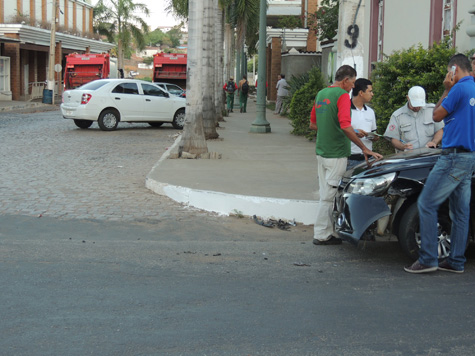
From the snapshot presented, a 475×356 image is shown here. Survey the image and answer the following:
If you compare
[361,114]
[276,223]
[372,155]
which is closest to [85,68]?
[276,223]

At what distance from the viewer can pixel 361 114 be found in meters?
7.64

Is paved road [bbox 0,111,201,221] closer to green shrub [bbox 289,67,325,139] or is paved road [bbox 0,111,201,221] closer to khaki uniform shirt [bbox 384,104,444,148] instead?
khaki uniform shirt [bbox 384,104,444,148]

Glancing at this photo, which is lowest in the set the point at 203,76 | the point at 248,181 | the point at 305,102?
the point at 248,181

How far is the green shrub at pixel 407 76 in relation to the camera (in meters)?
10.4

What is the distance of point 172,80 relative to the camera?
1458 inches

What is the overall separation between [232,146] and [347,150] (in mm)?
9319

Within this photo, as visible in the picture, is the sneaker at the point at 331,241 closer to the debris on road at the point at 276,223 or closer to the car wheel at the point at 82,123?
the debris on road at the point at 276,223

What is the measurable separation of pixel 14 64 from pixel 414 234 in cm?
4187

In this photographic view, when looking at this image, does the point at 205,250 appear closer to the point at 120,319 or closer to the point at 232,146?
the point at 120,319

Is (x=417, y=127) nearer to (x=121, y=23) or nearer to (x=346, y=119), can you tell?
(x=346, y=119)

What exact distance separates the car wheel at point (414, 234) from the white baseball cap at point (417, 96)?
1.55m

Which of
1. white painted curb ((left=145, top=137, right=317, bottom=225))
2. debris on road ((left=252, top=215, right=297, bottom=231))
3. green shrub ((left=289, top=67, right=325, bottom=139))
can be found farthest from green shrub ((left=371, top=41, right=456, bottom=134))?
green shrub ((left=289, top=67, right=325, bottom=139))

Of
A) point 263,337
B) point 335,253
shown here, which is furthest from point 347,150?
point 263,337

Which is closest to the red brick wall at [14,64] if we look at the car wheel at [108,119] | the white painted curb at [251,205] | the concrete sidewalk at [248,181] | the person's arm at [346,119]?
the car wheel at [108,119]
